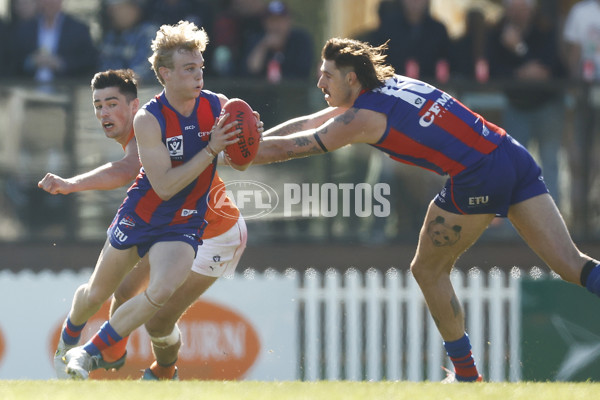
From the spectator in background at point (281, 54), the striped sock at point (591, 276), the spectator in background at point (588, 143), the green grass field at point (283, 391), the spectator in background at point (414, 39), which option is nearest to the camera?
the green grass field at point (283, 391)

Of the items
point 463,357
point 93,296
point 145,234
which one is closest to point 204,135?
point 145,234

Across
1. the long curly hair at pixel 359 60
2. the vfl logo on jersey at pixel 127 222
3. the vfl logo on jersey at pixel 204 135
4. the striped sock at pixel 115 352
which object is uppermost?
the long curly hair at pixel 359 60

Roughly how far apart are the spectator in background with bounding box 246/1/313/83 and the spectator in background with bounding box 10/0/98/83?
158 cm

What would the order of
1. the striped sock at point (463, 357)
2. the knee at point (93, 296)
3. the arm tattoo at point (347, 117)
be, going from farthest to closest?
the striped sock at point (463, 357) < the knee at point (93, 296) < the arm tattoo at point (347, 117)

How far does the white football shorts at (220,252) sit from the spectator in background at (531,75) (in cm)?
411

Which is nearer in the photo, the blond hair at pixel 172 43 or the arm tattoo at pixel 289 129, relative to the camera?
the blond hair at pixel 172 43

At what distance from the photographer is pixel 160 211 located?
731 centimetres

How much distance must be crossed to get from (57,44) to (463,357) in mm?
5696

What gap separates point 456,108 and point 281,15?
14.5ft

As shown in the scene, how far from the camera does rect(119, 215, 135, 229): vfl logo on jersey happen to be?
7.32m

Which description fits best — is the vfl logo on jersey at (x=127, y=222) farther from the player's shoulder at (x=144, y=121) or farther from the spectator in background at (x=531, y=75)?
the spectator in background at (x=531, y=75)

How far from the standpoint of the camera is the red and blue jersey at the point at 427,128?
23.6 ft

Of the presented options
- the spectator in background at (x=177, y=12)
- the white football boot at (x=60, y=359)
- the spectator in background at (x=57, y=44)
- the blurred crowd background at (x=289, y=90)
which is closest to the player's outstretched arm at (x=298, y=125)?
the white football boot at (x=60, y=359)

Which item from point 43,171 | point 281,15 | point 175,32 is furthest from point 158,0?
point 175,32
